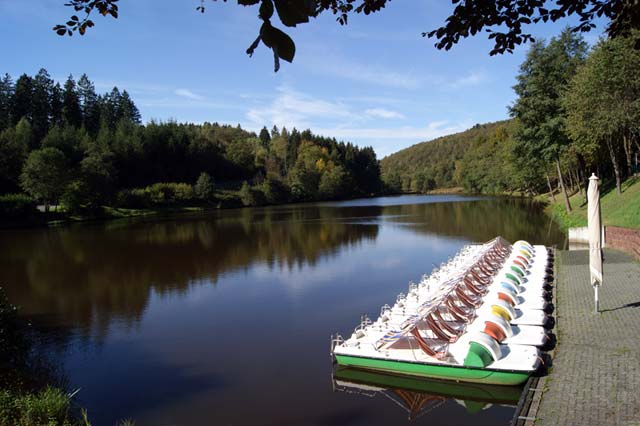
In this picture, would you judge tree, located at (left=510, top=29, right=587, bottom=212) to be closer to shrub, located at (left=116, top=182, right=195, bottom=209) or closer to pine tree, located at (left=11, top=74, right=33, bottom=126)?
shrub, located at (left=116, top=182, right=195, bottom=209)

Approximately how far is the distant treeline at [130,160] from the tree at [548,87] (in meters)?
55.8

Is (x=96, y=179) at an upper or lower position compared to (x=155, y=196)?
upper

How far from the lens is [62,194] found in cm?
6656

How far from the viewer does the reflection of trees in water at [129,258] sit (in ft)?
74.1

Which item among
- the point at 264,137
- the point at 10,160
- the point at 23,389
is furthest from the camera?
the point at 264,137

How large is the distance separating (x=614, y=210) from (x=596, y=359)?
23.0 metres

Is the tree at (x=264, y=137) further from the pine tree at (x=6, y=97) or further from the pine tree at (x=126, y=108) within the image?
the pine tree at (x=6, y=97)

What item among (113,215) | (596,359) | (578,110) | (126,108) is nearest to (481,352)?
(596,359)

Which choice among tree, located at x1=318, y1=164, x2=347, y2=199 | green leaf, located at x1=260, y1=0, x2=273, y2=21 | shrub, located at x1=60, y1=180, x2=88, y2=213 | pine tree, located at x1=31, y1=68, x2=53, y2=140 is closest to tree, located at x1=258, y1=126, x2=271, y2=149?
tree, located at x1=318, y1=164, x2=347, y2=199

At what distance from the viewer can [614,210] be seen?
30703 mm

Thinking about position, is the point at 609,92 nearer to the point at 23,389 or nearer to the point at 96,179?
the point at 23,389

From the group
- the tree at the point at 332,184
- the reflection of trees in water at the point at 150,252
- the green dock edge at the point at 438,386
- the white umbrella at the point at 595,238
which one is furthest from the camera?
the tree at the point at 332,184

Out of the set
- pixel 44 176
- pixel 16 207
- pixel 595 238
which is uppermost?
pixel 44 176

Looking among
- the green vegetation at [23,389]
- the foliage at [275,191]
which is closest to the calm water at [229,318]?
the green vegetation at [23,389]
